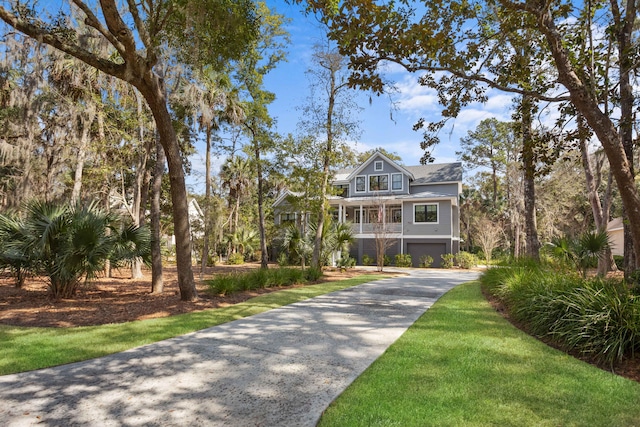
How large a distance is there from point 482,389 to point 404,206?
23.5 m

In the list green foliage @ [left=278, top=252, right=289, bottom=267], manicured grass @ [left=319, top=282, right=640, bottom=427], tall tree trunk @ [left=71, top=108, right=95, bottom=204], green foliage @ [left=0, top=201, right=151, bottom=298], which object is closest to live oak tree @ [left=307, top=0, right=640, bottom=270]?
manicured grass @ [left=319, top=282, right=640, bottom=427]

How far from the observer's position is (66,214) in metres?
8.54

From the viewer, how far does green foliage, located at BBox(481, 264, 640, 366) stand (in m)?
4.50

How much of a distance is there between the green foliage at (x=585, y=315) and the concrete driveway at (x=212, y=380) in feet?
6.96

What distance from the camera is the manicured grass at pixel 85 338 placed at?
450cm

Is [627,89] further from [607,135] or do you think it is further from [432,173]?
[432,173]

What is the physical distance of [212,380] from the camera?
12.8ft

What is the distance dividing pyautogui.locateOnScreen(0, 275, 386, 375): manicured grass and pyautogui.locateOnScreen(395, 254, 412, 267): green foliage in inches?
717

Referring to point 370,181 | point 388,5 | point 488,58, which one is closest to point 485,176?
point 370,181

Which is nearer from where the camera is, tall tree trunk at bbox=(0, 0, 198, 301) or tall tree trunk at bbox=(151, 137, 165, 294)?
tall tree trunk at bbox=(0, 0, 198, 301)

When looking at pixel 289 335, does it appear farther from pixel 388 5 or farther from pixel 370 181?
pixel 370 181

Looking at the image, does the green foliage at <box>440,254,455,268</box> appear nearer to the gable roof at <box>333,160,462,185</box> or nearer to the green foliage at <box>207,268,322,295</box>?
the gable roof at <box>333,160,462,185</box>

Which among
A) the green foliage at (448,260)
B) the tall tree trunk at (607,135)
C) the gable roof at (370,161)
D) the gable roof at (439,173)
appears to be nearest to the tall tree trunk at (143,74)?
the tall tree trunk at (607,135)

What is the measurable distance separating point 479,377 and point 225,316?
491cm
